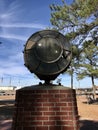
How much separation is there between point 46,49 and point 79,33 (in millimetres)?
17140

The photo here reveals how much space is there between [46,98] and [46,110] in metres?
0.21

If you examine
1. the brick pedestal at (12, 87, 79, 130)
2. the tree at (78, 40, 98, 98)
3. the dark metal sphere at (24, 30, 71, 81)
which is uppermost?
the tree at (78, 40, 98, 98)

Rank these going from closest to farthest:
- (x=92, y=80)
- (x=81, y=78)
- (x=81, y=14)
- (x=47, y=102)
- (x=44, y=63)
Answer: (x=47, y=102)
(x=44, y=63)
(x=81, y=14)
(x=81, y=78)
(x=92, y=80)

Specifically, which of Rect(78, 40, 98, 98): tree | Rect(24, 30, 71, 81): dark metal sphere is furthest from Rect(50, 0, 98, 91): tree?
Rect(24, 30, 71, 81): dark metal sphere

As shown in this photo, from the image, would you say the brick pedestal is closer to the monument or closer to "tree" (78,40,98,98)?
the monument

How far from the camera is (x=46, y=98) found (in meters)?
4.71

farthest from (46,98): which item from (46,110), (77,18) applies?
(77,18)

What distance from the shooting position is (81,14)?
20.8m

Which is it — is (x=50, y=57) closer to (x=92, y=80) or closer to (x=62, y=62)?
(x=62, y=62)

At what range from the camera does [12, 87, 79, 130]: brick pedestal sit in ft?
15.2

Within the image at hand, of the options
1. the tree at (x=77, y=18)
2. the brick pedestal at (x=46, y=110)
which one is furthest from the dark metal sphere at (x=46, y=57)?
the tree at (x=77, y=18)

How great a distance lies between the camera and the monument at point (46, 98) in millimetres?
4629

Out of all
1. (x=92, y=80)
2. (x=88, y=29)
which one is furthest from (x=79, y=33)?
(x=92, y=80)

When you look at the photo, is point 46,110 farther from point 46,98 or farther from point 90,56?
point 90,56
